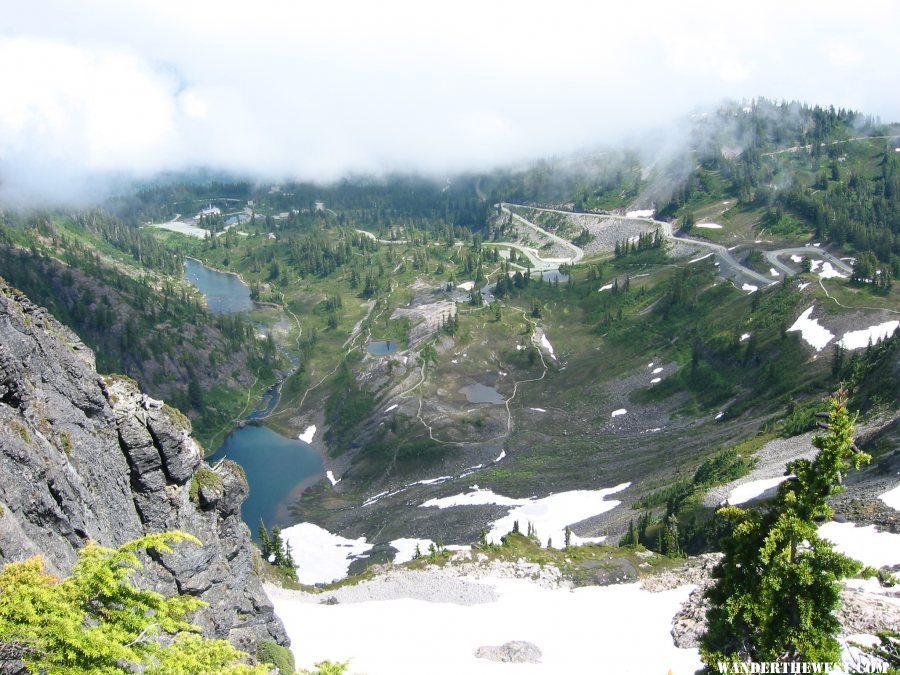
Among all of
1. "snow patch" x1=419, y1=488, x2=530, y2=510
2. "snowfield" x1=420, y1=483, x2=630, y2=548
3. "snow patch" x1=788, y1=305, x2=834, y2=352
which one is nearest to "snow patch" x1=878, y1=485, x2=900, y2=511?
"snowfield" x1=420, y1=483, x2=630, y2=548

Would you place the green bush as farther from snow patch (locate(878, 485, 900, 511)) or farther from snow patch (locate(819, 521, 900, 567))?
snow patch (locate(878, 485, 900, 511))

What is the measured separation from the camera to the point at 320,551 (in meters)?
101

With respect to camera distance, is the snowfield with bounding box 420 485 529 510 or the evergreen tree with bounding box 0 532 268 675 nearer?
the evergreen tree with bounding box 0 532 268 675

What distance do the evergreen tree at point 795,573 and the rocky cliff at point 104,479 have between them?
2780 cm

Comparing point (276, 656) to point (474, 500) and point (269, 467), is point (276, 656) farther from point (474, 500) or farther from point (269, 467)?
point (269, 467)

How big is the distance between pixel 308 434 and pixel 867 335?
12772cm

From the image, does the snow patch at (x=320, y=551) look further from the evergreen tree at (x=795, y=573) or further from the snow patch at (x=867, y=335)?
the snow patch at (x=867, y=335)

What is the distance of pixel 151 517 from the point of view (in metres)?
38.9

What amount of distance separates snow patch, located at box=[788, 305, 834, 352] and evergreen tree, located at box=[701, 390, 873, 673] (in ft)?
362

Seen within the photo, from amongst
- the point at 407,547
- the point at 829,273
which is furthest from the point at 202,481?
the point at 829,273

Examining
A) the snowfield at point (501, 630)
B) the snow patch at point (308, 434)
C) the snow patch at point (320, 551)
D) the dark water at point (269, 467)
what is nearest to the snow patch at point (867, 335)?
the snowfield at point (501, 630)

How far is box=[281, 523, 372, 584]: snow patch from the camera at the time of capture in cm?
9300

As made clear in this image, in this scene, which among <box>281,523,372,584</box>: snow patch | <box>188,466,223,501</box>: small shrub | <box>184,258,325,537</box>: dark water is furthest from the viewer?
<box>184,258,325,537</box>: dark water

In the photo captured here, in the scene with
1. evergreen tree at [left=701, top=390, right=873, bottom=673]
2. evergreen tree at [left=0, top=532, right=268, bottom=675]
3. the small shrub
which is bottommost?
the small shrub
